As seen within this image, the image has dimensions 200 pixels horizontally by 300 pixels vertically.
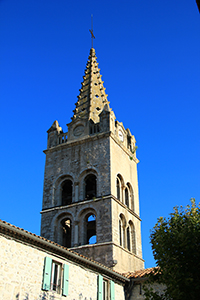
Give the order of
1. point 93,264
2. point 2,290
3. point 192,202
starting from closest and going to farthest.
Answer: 1. point 2,290
2. point 192,202
3. point 93,264

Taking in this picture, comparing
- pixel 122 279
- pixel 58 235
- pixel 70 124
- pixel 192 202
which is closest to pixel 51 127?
pixel 70 124

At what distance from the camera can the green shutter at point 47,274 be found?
14711 millimetres

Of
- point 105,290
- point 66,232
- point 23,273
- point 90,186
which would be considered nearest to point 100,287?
point 105,290

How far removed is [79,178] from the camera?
27.5 metres

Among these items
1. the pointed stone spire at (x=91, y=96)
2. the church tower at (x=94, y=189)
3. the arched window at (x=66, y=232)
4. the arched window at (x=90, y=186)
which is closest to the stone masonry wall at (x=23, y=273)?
the church tower at (x=94, y=189)

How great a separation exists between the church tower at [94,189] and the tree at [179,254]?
8.91 metres

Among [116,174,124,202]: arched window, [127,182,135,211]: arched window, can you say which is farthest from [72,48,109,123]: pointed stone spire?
[127,182,135,211]: arched window

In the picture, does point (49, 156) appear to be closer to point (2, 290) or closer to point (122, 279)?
point (122, 279)

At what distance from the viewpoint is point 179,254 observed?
46.9 feet

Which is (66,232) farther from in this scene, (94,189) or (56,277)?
(56,277)

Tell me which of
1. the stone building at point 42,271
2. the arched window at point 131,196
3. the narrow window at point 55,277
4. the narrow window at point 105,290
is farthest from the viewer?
the arched window at point 131,196

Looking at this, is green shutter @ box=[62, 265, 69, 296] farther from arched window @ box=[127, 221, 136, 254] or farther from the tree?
arched window @ box=[127, 221, 136, 254]

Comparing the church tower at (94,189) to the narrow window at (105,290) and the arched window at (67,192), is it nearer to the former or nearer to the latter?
the arched window at (67,192)

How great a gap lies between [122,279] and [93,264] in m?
2.88
